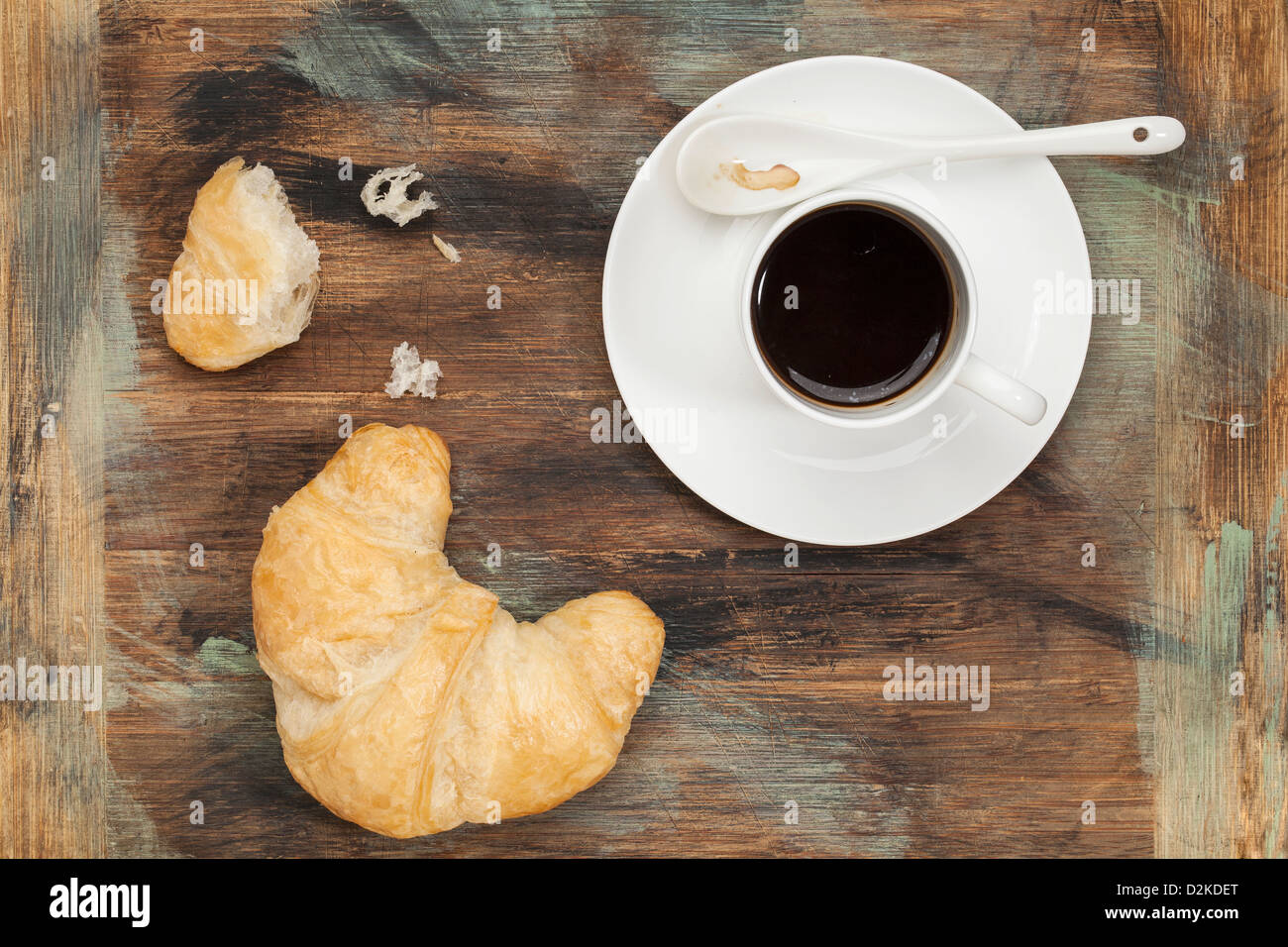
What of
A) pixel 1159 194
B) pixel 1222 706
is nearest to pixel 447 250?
pixel 1159 194

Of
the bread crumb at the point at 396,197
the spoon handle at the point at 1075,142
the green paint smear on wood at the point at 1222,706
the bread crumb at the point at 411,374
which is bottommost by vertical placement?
the green paint smear on wood at the point at 1222,706

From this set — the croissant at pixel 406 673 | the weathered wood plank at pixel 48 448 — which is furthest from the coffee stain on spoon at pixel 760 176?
the weathered wood plank at pixel 48 448

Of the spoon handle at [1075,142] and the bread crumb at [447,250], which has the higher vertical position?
the spoon handle at [1075,142]

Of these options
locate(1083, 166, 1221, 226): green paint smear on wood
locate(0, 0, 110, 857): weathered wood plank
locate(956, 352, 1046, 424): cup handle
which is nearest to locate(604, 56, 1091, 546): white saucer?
locate(956, 352, 1046, 424): cup handle

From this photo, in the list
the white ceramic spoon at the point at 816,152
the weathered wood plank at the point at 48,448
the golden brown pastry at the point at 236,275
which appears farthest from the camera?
the weathered wood plank at the point at 48,448

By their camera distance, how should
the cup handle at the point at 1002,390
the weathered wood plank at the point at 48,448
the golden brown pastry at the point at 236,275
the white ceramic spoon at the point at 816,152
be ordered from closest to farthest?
the cup handle at the point at 1002,390 → the white ceramic spoon at the point at 816,152 → the golden brown pastry at the point at 236,275 → the weathered wood plank at the point at 48,448

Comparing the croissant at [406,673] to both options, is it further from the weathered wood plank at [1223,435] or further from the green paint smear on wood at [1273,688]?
the green paint smear on wood at [1273,688]

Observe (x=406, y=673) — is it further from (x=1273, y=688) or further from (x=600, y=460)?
(x=1273, y=688)

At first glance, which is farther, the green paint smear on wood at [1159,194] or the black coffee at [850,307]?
the green paint smear on wood at [1159,194]
